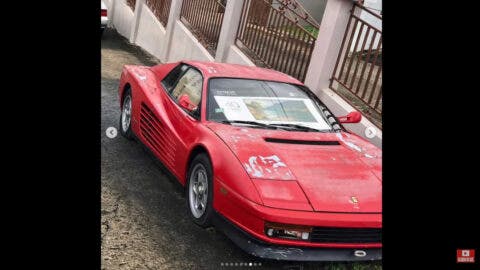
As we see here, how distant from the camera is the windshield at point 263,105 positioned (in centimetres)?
439

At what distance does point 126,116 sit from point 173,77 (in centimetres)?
85

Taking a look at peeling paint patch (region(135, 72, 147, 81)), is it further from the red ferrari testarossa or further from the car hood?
the car hood

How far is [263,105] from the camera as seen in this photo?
4.52 m

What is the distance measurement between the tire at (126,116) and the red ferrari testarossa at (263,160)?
9 centimetres

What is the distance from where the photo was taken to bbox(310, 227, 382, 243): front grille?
3.28 m

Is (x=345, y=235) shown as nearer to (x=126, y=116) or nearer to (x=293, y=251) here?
(x=293, y=251)

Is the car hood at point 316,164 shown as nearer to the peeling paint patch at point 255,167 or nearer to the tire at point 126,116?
the peeling paint patch at point 255,167

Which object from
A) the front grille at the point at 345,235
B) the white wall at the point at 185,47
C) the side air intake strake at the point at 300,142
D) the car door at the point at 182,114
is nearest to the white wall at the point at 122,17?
the white wall at the point at 185,47

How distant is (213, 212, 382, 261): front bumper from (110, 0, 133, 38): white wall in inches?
447

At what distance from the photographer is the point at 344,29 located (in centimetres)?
689

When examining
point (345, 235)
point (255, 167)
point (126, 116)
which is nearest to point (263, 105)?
point (255, 167)
